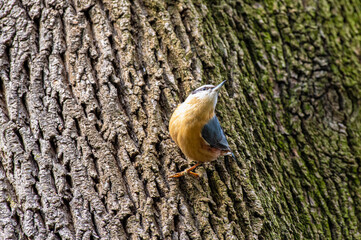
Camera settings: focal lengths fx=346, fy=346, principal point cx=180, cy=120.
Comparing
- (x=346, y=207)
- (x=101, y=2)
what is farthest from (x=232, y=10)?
(x=346, y=207)

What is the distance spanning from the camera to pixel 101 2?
2.86 m

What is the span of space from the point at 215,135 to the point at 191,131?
20cm

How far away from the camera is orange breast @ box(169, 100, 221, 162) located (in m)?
2.64

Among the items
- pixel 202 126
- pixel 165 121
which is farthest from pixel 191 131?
pixel 165 121

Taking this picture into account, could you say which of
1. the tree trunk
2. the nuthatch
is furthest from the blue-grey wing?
the tree trunk

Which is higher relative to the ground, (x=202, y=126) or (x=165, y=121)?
(x=165, y=121)

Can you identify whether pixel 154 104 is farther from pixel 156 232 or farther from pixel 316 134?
pixel 316 134

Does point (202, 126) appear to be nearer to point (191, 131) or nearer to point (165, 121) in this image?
point (191, 131)

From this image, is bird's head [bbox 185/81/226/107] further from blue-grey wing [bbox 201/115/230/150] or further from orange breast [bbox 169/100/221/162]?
blue-grey wing [bbox 201/115/230/150]

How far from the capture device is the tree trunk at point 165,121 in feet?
7.54

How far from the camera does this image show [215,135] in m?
2.71

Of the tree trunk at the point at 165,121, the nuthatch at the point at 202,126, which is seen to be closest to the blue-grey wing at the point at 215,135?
the nuthatch at the point at 202,126

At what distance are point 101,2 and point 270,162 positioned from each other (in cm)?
193

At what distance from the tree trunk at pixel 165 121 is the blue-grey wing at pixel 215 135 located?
0.35ft
